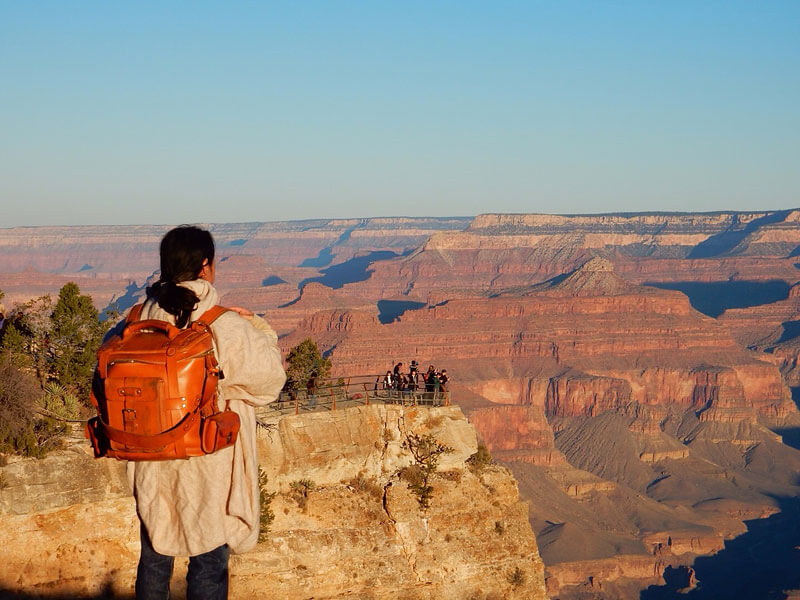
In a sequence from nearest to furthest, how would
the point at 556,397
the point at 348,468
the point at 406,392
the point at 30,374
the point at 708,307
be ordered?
the point at 30,374 → the point at 348,468 → the point at 406,392 → the point at 556,397 → the point at 708,307

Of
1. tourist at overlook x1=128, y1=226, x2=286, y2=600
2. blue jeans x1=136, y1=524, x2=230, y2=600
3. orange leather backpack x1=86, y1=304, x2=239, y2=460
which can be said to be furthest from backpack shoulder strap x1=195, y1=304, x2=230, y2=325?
blue jeans x1=136, y1=524, x2=230, y2=600

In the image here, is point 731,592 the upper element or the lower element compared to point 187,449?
lower

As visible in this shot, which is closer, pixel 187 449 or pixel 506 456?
pixel 187 449

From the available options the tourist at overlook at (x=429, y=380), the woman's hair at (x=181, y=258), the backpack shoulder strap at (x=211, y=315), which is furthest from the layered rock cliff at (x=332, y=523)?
the backpack shoulder strap at (x=211, y=315)

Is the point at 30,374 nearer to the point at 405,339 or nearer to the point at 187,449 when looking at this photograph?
the point at 187,449

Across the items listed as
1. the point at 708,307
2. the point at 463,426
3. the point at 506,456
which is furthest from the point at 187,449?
the point at 708,307

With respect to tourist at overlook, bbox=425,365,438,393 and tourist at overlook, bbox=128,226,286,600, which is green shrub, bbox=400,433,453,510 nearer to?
tourist at overlook, bbox=425,365,438,393

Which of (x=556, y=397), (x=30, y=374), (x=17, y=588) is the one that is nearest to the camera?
(x=17, y=588)

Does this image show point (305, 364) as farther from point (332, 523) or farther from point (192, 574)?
point (192, 574)
